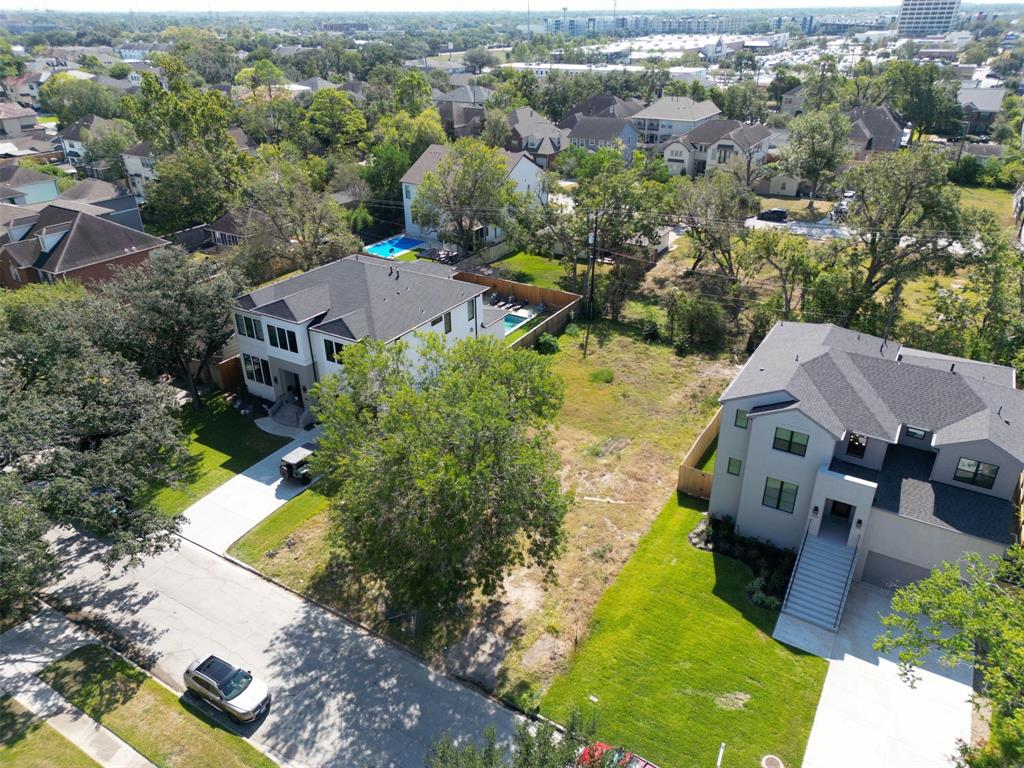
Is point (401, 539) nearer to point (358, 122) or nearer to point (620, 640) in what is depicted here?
point (620, 640)

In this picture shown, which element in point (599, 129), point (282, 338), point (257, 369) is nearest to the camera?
point (282, 338)

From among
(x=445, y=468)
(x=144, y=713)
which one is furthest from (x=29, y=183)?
(x=445, y=468)

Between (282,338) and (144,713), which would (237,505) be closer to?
(282,338)

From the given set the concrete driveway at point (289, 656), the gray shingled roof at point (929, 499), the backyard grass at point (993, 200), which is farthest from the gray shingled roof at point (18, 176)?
the backyard grass at point (993, 200)

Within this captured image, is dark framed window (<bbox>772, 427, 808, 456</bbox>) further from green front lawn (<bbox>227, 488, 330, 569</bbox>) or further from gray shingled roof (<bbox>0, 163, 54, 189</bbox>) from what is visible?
gray shingled roof (<bbox>0, 163, 54, 189</bbox>)

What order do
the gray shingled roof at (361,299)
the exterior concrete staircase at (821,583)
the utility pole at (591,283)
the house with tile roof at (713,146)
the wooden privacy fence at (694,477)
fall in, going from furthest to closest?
the house with tile roof at (713,146) < the utility pole at (591,283) < the gray shingled roof at (361,299) < the wooden privacy fence at (694,477) < the exterior concrete staircase at (821,583)

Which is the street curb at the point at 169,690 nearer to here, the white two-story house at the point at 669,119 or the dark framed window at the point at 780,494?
the dark framed window at the point at 780,494
